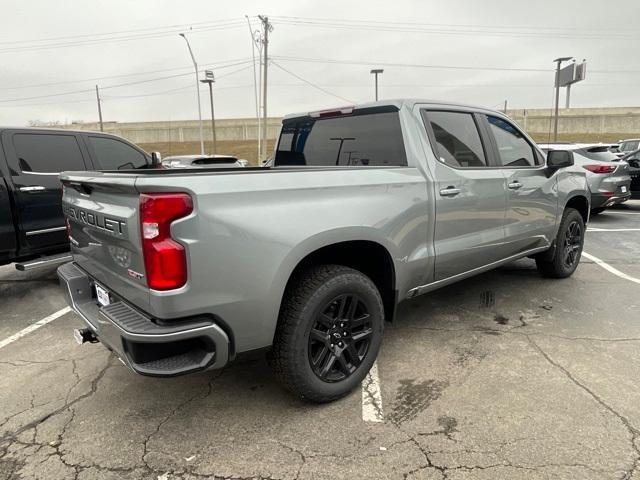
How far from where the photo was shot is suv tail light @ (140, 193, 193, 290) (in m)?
2.03

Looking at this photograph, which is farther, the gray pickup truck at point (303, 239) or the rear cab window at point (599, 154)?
the rear cab window at point (599, 154)

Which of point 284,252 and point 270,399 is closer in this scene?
point 284,252

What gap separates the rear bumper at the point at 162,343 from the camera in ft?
6.84

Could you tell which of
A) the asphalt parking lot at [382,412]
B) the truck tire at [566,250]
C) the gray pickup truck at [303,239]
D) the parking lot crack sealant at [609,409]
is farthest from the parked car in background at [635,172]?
the parking lot crack sealant at [609,409]

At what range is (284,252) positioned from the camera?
7.73ft

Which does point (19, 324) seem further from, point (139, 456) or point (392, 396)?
point (392, 396)

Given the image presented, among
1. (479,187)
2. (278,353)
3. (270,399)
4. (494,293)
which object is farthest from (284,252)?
(494,293)

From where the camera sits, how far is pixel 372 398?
2.86m

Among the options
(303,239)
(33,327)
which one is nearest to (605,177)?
(303,239)

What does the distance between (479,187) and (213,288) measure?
2.39 meters

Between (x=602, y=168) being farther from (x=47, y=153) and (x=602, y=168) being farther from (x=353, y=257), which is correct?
(x=47, y=153)

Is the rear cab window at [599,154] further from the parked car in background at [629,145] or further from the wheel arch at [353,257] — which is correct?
the parked car in background at [629,145]

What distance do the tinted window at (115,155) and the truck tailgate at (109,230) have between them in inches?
116

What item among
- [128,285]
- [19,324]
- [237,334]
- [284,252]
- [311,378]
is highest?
[284,252]
